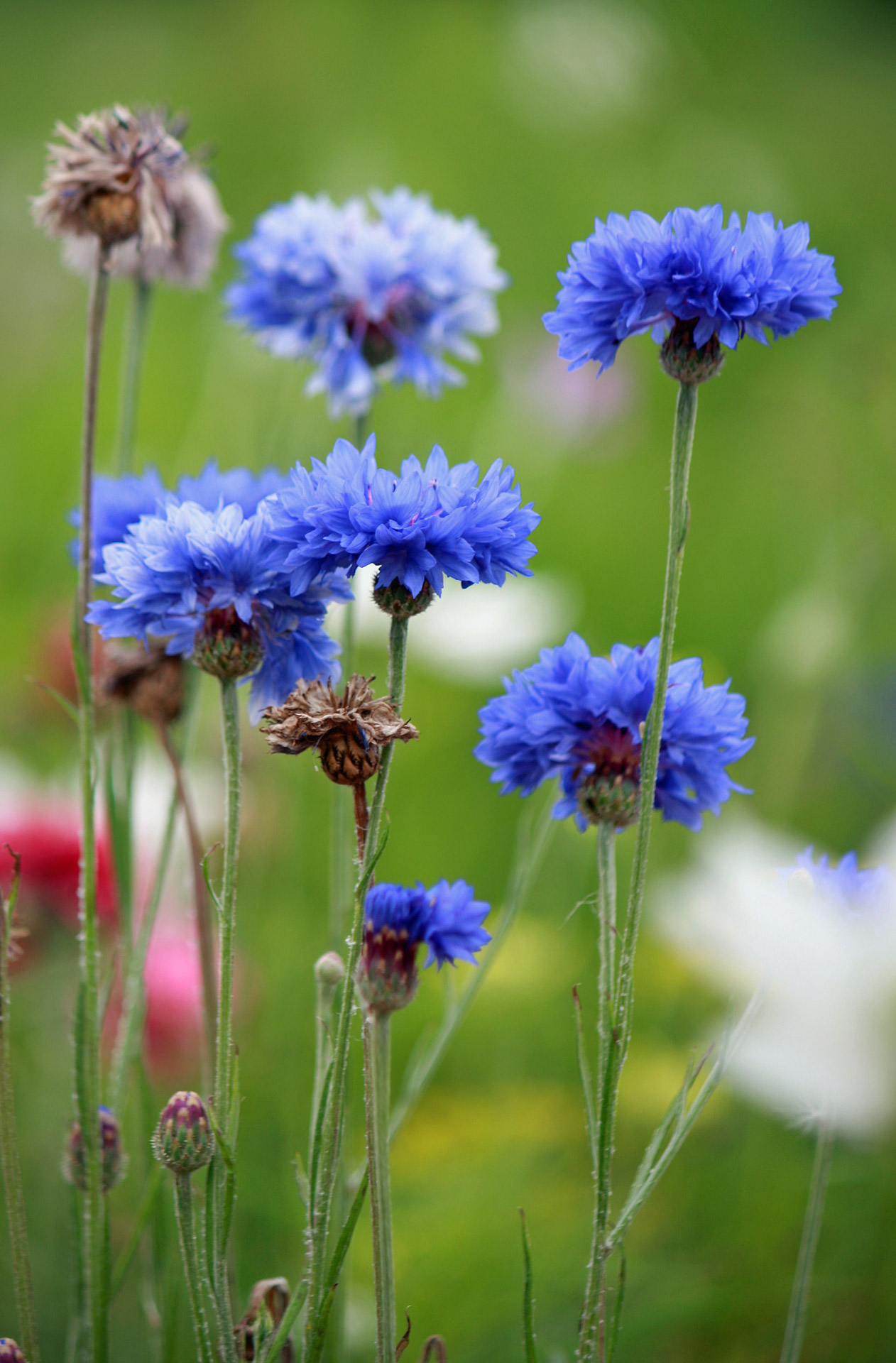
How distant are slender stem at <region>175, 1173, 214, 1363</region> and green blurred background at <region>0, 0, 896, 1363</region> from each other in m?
0.14

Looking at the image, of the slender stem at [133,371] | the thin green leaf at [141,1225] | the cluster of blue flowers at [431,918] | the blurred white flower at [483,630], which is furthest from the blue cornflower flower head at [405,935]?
the blurred white flower at [483,630]

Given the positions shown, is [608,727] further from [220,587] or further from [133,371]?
[133,371]

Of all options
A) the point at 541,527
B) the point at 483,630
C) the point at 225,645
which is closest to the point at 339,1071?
the point at 225,645

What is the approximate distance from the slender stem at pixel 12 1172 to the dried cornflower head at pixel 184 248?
0.29 meters

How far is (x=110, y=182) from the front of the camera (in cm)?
40

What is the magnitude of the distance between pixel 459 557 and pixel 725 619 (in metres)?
1.20

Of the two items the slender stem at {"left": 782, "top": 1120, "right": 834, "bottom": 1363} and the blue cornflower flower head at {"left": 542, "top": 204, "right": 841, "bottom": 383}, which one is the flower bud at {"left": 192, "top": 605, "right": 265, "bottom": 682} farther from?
the slender stem at {"left": 782, "top": 1120, "right": 834, "bottom": 1363}

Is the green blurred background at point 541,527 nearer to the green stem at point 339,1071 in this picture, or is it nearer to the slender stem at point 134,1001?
the green stem at point 339,1071

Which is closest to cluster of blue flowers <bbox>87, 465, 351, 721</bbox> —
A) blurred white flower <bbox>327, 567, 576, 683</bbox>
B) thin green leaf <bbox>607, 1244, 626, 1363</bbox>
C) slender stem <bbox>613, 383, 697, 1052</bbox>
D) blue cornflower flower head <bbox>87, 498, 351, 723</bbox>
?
blue cornflower flower head <bbox>87, 498, 351, 723</bbox>

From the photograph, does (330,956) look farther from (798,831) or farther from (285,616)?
(798,831)

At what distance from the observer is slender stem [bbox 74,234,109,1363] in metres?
0.37

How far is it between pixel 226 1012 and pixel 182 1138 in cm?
4

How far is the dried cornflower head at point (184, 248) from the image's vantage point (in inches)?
19.3

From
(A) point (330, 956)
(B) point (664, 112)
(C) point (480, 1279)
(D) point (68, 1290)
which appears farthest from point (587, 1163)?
(B) point (664, 112)
